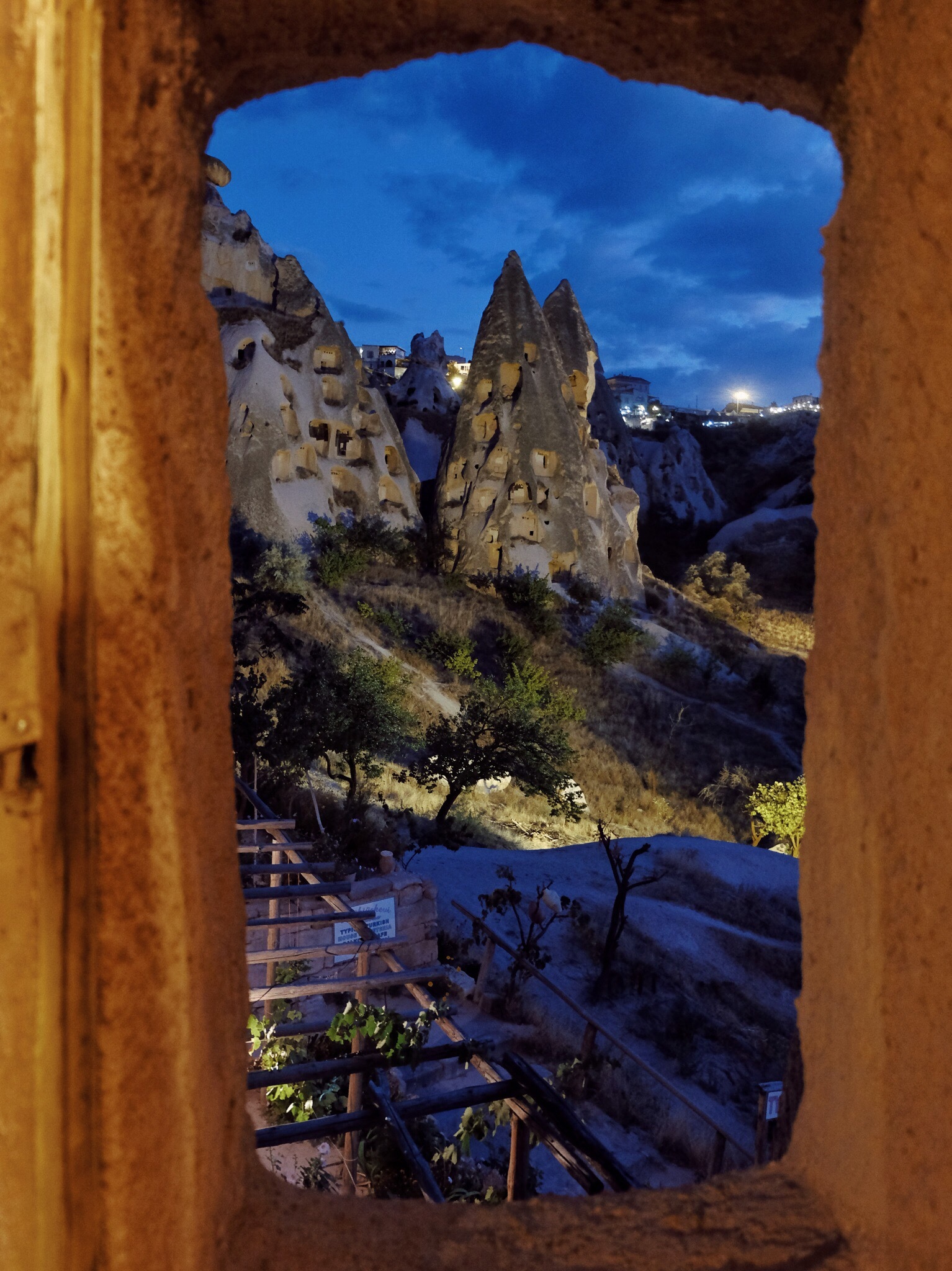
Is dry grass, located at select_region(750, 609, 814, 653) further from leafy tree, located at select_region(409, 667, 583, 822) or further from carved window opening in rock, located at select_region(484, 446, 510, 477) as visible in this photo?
leafy tree, located at select_region(409, 667, 583, 822)

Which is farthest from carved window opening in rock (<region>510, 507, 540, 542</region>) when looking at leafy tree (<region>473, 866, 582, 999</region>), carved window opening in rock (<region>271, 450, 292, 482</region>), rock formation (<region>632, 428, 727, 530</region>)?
leafy tree (<region>473, 866, 582, 999</region>)

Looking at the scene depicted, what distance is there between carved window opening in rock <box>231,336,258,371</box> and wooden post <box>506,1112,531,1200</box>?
57.1ft

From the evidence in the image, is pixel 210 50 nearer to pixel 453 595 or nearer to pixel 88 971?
pixel 88 971

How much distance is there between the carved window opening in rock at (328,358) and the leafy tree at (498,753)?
37.4 ft

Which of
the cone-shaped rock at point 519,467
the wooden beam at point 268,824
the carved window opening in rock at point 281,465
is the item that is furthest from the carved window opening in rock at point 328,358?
the wooden beam at point 268,824

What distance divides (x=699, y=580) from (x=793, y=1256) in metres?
24.4

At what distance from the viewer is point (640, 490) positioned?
100 ft

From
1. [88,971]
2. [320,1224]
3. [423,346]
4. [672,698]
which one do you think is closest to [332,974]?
[320,1224]

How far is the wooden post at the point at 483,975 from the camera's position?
571 centimetres

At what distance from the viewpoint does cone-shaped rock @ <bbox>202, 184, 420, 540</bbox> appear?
17.3 meters

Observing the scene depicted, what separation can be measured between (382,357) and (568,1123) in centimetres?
4979

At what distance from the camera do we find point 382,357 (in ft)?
159

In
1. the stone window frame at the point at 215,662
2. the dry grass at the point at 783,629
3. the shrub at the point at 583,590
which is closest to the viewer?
the stone window frame at the point at 215,662

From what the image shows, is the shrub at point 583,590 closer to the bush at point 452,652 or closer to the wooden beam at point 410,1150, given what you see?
the bush at point 452,652
